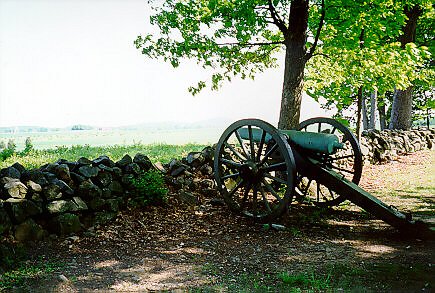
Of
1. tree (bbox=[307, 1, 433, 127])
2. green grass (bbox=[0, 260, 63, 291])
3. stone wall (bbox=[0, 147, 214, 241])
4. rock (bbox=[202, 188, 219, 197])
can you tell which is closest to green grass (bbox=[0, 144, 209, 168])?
rock (bbox=[202, 188, 219, 197])

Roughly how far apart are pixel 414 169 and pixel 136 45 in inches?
333

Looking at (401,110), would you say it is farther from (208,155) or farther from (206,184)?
(206,184)

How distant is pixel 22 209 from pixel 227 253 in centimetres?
264

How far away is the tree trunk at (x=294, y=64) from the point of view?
27.5ft

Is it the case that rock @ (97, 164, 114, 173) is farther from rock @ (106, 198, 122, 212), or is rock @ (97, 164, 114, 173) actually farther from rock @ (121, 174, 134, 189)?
rock @ (106, 198, 122, 212)

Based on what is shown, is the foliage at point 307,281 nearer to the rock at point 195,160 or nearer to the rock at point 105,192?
the rock at point 105,192

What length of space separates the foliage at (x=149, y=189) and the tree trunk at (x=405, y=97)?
41.3ft

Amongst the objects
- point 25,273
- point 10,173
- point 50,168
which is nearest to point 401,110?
point 50,168

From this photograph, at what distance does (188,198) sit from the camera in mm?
Answer: 7320

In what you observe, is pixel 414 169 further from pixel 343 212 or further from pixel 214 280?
pixel 214 280

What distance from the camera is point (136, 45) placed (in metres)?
9.09

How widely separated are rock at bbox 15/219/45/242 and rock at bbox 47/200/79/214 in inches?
10.5

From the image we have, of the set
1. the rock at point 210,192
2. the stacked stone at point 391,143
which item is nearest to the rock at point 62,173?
the rock at point 210,192

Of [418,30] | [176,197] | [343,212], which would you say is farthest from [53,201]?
[418,30]
